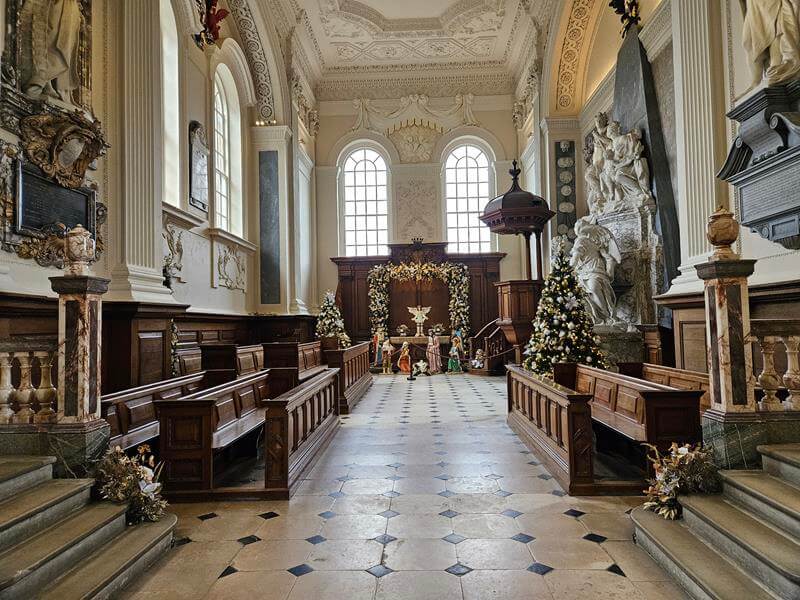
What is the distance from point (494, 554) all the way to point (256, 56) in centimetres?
1273

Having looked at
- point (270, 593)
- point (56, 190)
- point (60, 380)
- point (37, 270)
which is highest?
point (56, 190)

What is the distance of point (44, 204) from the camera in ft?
18.5

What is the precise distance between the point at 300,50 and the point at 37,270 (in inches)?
465

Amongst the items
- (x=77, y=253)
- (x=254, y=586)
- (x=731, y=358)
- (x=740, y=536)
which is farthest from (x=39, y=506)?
(x=731, y=358)

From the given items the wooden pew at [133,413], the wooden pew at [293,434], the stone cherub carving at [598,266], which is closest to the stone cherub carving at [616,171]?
the stone cherub carving at [598,266]

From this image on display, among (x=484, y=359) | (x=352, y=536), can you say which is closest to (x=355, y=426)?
(x=352, y=536)

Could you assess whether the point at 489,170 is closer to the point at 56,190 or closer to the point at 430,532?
the point at 56,190

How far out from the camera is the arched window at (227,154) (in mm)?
11906

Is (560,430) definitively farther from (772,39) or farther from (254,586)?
(772,39)

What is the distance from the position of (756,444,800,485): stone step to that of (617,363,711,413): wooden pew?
1.60 meters

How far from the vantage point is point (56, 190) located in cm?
582

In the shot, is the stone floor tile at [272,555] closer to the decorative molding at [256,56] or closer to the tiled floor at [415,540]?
the tiled floor at [415,540]

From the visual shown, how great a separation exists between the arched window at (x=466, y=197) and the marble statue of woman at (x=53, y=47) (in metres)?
12.9

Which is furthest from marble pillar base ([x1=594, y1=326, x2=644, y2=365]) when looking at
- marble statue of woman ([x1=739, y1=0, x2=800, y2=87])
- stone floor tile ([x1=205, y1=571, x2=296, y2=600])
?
stone floor tile ([x1=205, y1=571, x2=296, y2=600])
